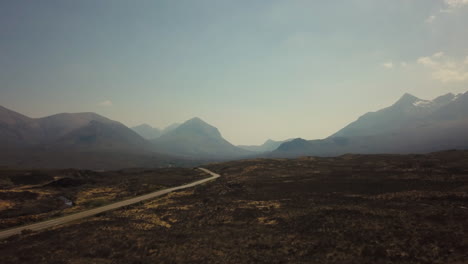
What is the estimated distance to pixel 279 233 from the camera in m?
24.9

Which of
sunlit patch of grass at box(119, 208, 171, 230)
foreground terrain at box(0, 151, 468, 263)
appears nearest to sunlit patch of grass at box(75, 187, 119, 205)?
foreground terrain at box(0, 151, 468, 263)

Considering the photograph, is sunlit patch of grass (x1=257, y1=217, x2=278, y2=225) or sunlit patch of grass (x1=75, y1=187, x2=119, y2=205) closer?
sunlit patch of grass (x1=257, y1=217, x2=278, y2=225)

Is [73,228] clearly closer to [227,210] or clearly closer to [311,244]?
[227,210]

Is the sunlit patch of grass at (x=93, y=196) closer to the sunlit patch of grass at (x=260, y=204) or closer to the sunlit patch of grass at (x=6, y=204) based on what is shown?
the sunlit patch of grass at (x=6, y=204)

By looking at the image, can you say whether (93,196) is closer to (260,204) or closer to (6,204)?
(6,204)

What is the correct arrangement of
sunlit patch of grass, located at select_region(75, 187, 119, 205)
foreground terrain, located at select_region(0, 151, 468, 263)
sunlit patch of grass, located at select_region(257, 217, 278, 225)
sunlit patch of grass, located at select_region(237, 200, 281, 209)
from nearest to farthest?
foreground terrain, located at select_region(0, 151, 468, 263)
sunlit patch of grass, located at select_region(257, 217, 278, 225)
sunlit patch of grass, located at select_region(237, 200, 281, 209)
sunlit patch of grass, located at select_region(75, 187, 119, 205)

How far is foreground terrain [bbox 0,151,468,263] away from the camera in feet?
63.4

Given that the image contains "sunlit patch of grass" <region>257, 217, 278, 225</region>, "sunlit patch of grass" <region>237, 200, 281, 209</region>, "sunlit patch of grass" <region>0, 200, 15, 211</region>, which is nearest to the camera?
"sunlit patch of grass" <region>257, 217, 278, 225</region>

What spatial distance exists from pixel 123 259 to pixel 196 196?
99.3 ft

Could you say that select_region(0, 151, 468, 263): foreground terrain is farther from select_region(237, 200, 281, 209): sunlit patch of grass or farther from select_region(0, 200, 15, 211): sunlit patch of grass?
select_region(0, 200, 15, 211): sunlit patch of grass

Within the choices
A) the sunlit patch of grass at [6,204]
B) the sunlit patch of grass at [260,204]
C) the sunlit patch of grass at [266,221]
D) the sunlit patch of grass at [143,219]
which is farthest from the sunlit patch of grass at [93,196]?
the sunlit patch of grass at [266,221]

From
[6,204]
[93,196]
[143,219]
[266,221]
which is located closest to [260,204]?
[266,221]

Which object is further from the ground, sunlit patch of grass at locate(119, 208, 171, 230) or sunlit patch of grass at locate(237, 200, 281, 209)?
sunlit patch of grass at locate(237, 200, 281, 209)

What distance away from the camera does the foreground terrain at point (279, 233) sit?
1933cm
